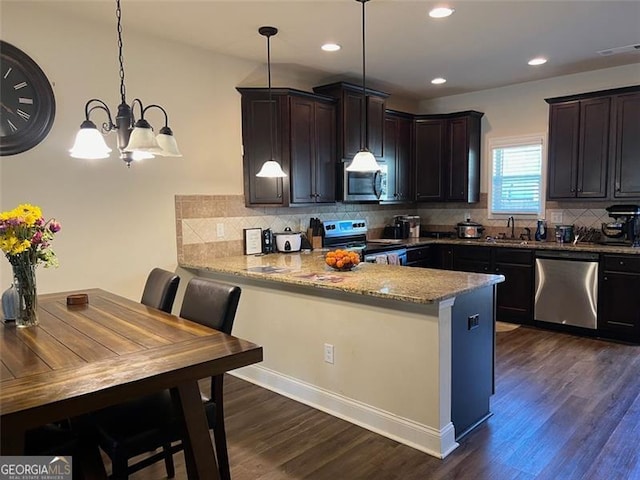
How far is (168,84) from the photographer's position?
144 inches

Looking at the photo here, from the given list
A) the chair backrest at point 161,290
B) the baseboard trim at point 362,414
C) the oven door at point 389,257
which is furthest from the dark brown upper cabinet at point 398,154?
the chair backrest at point 161,290

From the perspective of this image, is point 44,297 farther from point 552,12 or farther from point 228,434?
point 552,12

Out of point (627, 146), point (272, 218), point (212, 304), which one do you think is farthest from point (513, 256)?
point (212, 304)

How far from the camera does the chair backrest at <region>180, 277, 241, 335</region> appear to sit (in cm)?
217

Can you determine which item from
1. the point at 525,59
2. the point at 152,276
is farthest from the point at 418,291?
the point at 525,59

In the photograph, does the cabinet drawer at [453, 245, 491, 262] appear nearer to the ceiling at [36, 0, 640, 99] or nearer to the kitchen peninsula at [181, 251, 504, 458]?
the ceiling at [36, 0, 640, 99]

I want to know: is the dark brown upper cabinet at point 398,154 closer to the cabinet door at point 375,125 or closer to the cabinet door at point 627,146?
the cabinet door at point 375,125

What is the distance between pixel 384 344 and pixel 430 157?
142 inches

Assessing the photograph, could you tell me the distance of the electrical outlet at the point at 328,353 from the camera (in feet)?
9.84

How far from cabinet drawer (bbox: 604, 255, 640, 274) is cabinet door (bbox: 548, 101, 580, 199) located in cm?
80

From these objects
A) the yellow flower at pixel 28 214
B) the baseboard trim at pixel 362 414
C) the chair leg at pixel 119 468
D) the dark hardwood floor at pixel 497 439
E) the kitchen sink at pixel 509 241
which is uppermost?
the yellow flower at pixel 28 214

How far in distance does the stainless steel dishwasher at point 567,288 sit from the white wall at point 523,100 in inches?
56.4

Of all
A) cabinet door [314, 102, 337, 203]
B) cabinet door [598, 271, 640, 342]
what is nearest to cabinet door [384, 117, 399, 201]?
cabinet door [314, 102, 337, 203]

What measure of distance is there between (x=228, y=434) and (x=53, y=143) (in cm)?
221
